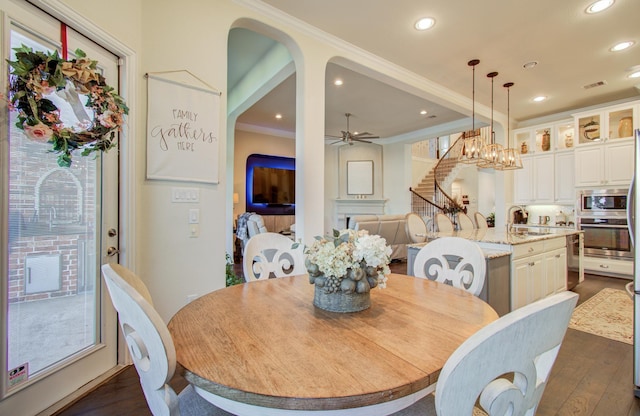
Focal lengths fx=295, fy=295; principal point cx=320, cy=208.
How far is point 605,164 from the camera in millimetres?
4848

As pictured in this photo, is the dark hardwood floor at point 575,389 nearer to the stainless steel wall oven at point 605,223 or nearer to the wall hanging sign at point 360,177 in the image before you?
the stainless steel wall oven at point 605,223

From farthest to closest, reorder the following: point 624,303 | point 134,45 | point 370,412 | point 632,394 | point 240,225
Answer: point 240,225 < point 624,303 < point 134,45 < point 632,394 < point 370,412

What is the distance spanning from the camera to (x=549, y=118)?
19.3 feet

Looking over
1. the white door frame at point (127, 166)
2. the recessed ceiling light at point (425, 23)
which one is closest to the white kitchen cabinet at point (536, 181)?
the recessed ceiling light at point (425, 23)

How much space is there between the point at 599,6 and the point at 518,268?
8.23 ft

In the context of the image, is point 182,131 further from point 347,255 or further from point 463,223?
point 463,223

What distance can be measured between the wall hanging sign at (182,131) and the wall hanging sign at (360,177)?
677 centimetres

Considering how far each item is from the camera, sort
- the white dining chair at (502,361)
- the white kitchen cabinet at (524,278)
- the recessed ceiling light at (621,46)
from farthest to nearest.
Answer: the recessed ceiling light at (621,46) < the white kitchen cabinet at (524,278) < the white dining chair at (502,361)

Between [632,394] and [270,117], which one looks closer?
[632,394]

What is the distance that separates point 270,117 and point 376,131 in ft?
9.50

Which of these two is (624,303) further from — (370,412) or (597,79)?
(370,412)

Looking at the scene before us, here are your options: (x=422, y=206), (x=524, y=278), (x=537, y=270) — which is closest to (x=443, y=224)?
(x=537, y=270)

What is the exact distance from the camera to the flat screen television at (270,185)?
7.36m

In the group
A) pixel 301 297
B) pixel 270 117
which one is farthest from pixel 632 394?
pixel 270 117
